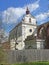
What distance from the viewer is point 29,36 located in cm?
6538

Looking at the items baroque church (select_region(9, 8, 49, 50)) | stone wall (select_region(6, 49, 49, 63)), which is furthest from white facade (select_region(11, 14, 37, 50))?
stone wall (select_region(6, 49, 49, 63))

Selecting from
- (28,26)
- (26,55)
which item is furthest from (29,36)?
(26,55)

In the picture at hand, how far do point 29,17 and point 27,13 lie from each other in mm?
1329

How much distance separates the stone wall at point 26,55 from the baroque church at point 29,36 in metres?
10.8

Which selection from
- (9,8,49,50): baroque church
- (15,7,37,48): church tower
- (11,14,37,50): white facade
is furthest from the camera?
(15,7,37,48): church tower

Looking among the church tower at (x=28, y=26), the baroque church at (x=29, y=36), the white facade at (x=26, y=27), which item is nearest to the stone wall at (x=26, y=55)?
the baroque church at (x=29, y=36)

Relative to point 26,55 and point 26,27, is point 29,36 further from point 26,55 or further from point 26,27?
point 26,55

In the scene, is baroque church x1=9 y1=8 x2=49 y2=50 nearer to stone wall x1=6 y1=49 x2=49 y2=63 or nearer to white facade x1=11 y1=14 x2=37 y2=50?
white facade x1=11 y1=14 x2=37 y2=50

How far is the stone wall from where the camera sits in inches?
1379

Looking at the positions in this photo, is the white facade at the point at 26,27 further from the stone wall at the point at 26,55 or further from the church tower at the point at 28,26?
the stone wall at the point at 26,55

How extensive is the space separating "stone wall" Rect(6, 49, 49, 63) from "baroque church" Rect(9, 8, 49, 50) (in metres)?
10.8

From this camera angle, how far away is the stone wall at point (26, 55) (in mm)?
35031

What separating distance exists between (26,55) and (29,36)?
29.6 metres

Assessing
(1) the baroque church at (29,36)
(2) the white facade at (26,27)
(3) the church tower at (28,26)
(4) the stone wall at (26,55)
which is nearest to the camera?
(4) the stone wall at (26,55)
